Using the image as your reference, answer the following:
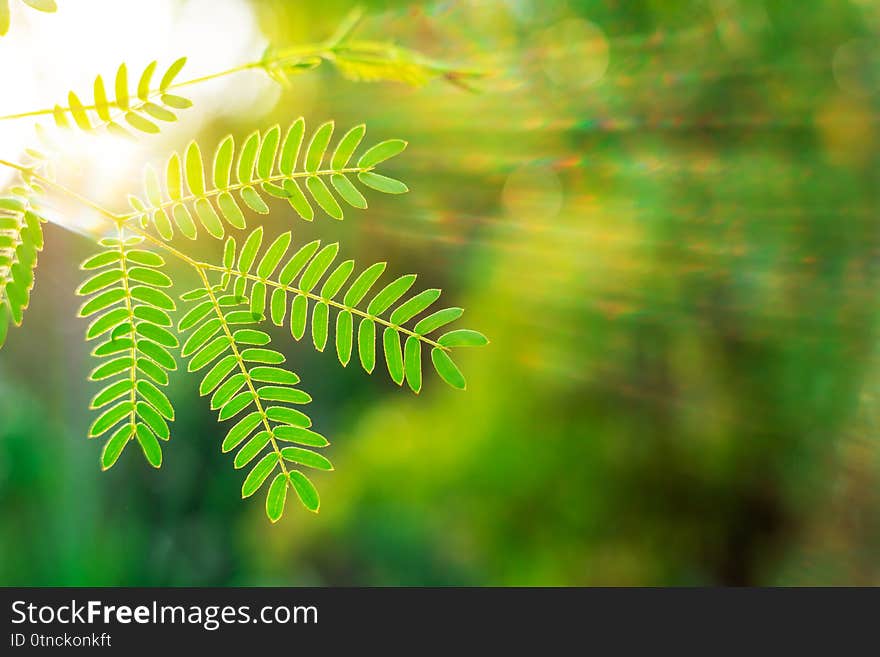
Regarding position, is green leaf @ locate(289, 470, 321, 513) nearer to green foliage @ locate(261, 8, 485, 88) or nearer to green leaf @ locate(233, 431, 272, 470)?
green leaf @ locate(233, 431, 272, 470)

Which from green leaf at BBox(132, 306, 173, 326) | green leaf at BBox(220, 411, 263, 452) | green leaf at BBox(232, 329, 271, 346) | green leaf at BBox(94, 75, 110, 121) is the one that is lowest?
green leaf at BBox(220, 411, 263, 452)

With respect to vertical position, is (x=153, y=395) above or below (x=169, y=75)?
below

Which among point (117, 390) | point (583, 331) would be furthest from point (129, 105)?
point (583, 331)

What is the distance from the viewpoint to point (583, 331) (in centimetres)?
191

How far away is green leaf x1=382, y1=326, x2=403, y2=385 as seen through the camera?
257 millimetres

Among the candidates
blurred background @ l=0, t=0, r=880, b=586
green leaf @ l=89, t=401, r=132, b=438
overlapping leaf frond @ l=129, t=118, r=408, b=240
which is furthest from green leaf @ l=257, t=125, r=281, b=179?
blurred background @ l=0, t=0, r=880, b=586

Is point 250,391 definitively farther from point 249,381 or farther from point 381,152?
point 381,152

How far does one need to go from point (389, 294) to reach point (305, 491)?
8cm

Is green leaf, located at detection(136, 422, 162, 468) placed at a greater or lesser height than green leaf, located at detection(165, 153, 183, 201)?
lesser

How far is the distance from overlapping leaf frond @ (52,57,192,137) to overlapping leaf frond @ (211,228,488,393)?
0.06m

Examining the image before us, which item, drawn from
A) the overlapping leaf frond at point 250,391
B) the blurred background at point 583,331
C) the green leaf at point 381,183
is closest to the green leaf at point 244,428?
the overlapping leaf frond at point 250,391

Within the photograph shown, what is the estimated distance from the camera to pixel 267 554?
244 cm
